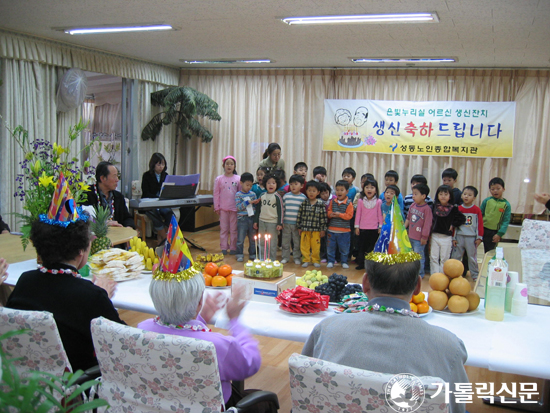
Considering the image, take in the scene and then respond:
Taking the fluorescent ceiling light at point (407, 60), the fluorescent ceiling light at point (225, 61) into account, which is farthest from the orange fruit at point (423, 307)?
the fluorescent ceiling light at point (225, 61)

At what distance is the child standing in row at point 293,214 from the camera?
620cm

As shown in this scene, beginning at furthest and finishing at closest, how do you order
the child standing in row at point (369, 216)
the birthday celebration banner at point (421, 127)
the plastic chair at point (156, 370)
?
the birthday celebration banner at point (421, 127) → the child standing in row at point (369, 216) → the plastic chair at point (156, 370)

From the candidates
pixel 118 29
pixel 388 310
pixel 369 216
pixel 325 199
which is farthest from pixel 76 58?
pixel 388 310

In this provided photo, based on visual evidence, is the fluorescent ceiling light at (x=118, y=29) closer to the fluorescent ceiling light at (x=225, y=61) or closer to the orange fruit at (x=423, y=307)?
the fluorescent ceiling light at (x=225, y=61)

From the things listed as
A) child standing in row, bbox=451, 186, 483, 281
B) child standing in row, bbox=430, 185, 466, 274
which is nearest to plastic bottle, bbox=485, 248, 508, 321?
child standing in row, bbox=430, 185, 466, 274

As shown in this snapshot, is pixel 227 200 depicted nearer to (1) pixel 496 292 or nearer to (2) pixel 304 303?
(2) pixel 304 303

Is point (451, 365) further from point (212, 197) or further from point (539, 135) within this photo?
point (539, 135)

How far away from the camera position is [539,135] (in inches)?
267

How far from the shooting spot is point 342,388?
4.21ft

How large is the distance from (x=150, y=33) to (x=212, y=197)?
2468 millimetres

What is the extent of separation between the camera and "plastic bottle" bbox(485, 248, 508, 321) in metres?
2.25

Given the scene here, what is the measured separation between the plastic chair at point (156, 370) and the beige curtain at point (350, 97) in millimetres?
6272

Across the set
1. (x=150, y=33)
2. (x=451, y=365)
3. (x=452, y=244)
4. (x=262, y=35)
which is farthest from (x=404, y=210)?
(x=451, y=365)

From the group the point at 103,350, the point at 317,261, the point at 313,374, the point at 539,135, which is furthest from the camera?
the point at 539,135
